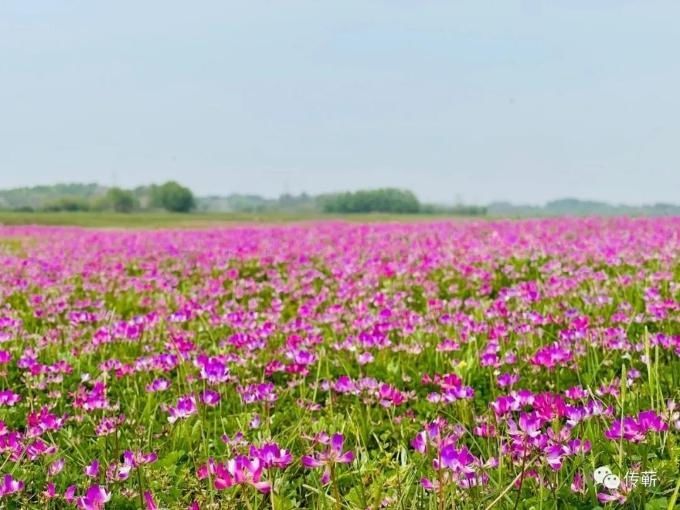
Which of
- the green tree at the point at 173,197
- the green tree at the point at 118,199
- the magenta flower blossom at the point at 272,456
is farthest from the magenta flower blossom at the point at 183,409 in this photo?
the green tree at the point at 118,199

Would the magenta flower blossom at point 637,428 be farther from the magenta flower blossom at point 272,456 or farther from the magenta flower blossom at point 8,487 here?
the magenta flower blossom at point 8,487

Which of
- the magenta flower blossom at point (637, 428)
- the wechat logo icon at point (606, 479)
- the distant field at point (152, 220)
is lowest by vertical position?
the wechat logo icon at point (606, 479)

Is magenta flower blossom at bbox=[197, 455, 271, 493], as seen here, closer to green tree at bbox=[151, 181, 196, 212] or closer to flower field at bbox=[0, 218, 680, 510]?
flower field at bbox=[0, 218, 680, 510]

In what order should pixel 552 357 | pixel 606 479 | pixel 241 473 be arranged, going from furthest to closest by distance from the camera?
pixel 552 357
pixel 606 479
pixel 241 473

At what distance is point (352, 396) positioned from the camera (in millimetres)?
3688

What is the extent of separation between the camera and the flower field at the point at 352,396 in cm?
212

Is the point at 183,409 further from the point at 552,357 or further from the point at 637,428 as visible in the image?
the point at 552,357

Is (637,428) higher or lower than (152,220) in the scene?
lower

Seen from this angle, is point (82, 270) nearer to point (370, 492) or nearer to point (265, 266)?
point (265, 266)

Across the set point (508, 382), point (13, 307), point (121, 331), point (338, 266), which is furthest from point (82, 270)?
point (508, 382)

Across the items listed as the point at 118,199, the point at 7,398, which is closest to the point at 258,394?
the point at 7,398

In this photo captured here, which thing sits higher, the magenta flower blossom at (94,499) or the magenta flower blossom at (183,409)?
the magenta flower blossom at (183,409)

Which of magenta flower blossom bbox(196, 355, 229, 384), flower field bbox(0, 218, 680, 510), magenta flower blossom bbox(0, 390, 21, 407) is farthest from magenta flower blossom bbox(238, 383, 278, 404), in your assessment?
magenta flower blossom bbox(0, 390, 21, 407)

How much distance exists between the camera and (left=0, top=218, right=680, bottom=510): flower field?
2115mm
